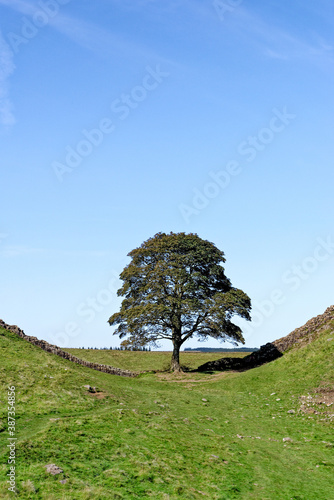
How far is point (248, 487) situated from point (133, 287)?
3896 centimetres

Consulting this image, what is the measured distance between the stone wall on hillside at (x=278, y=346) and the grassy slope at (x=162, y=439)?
353 inches

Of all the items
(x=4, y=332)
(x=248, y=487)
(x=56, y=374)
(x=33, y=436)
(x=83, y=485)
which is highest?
(x=4, y=332)

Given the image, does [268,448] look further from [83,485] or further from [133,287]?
[133,287]

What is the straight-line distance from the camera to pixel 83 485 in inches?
600

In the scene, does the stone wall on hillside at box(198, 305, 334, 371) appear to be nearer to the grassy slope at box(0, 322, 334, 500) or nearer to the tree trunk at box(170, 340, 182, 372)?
the tree trunk at box(170, 340, 182, 372)

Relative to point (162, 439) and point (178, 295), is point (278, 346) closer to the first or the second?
point (178, 295)

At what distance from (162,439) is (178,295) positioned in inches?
1208

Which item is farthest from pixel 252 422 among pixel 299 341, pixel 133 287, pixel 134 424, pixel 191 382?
pixel 133 287

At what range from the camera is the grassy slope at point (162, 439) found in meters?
16.4

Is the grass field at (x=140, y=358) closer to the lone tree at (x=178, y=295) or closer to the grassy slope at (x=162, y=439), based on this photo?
the lone tree at (x=178, y=295)

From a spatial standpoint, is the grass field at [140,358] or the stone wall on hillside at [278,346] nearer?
the stone wall on hillside at [278,346]

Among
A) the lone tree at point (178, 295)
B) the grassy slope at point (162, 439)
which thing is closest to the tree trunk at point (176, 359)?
the lone tree at point (178, 295)

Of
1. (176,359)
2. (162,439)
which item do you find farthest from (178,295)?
(162,439)

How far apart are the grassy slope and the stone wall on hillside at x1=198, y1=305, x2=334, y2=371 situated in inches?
353
